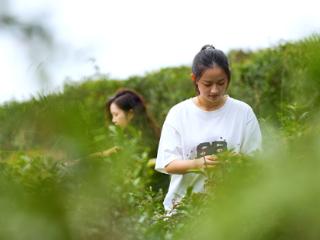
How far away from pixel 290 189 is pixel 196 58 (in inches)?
160

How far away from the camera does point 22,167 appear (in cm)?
121

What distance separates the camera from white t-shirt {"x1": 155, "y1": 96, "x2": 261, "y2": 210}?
4.60m

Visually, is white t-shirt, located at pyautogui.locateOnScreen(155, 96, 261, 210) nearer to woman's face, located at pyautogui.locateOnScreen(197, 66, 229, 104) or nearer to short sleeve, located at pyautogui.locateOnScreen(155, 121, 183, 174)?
short sleeve, located at pyautogui.locateOnScreen(155, 121, 183, 174)

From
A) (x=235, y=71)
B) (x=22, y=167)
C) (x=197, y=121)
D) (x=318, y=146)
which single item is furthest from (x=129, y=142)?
(x=235, y=71)

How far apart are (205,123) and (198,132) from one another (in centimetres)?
12

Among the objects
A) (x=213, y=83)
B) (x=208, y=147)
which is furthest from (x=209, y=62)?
(x=208, y=147)

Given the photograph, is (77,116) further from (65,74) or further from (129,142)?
(129,142)

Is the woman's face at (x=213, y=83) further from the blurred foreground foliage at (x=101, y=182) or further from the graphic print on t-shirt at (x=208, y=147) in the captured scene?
the blurred foreground foliage at (x=101, y=182)

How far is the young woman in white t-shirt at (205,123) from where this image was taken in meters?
4.61

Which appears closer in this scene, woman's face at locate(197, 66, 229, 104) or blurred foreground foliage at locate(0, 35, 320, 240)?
blurred foreground foliage at locate(0, 35, 320, 240)

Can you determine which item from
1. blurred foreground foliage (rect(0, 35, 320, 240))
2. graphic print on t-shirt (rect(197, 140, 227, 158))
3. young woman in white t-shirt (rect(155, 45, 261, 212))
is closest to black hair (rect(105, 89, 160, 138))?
young woman in white t-shirt (rect(155, 45, 261, 212))

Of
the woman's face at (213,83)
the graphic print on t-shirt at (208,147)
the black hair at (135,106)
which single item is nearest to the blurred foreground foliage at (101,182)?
the graphic print on t-shirt at (208,147)

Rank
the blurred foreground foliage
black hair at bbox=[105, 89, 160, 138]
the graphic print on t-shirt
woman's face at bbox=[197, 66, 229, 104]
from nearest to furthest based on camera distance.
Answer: the blurred foreground foliage
the graphic print on t-shirt
woman's face at bbox=[197, 66, 229, 104]
black hair at bbox=[105, 89, 160, 138]

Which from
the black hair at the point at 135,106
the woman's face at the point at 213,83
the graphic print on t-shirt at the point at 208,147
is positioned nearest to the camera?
the graphic print on t-shirt at the point at 208,147
